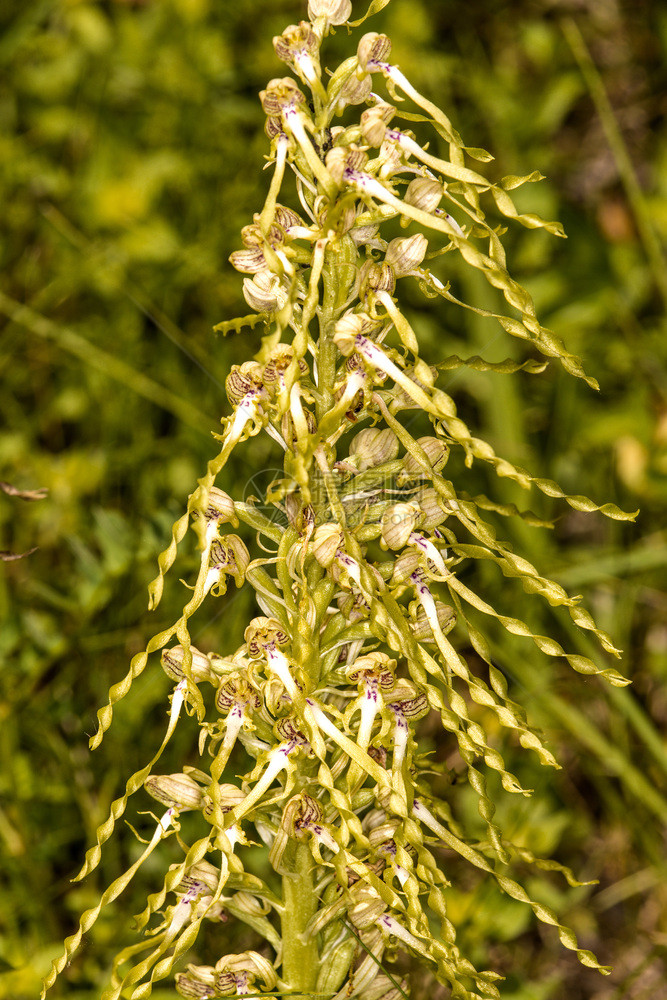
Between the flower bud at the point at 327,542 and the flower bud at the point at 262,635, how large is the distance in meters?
0.11

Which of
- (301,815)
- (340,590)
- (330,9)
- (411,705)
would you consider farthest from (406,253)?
(301,815)

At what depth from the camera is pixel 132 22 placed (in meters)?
3.75

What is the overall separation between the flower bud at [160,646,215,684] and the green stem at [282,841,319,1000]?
0.24m

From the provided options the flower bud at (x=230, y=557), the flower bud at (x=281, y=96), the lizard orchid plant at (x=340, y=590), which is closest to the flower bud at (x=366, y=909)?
the lizard orchid plant at (x=340, y=590)

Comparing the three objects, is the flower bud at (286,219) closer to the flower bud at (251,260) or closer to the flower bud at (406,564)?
the flower bud at (251,260)

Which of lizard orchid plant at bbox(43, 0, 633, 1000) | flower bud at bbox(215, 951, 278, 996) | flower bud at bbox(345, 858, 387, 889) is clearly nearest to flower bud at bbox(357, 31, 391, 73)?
lizard orchid plant at bbox(43, 0, 633, 1000)

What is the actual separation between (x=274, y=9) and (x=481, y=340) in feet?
5.93

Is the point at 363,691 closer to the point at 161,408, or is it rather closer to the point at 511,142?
the point at 161,408

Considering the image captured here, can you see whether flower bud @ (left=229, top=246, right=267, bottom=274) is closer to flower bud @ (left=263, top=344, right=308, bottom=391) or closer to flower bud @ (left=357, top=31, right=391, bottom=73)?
flower bud @ (left=263, top=344, right=308, bottom=391)

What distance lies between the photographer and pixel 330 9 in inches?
47.5

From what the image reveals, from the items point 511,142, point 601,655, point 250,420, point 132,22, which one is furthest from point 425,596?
point 132,22

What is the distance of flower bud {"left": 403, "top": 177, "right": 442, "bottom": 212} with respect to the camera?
121cm

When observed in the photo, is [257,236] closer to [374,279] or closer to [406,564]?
[374,279]

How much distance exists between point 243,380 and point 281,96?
0.33 metres
